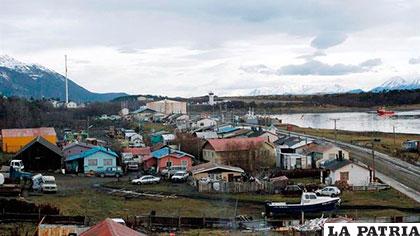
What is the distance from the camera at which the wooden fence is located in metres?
23.1

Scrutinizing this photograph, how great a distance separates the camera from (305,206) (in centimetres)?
1894

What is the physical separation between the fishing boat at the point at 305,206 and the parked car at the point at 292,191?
2.63 meters

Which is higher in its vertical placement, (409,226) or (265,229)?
(409,226)

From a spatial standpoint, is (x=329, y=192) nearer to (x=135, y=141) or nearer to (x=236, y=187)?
(x=236, y=187)

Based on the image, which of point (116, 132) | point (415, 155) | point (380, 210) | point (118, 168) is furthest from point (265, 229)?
point (116, 132)

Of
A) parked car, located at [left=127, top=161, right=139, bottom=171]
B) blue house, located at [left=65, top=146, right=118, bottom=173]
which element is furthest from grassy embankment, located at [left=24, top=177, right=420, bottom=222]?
parked car, located at [left=127, top=161, right=139, bottom=171]

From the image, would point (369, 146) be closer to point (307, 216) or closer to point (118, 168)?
point (118, 168)

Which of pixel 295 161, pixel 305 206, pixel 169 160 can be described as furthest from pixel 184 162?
pixel 305 206

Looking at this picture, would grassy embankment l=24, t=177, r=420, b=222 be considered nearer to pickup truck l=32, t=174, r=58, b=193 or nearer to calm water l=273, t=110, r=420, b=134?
pickup truck l=32, t=174, r=58, b=193

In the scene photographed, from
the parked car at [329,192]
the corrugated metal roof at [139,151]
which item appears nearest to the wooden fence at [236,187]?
the parked car at [329,192]

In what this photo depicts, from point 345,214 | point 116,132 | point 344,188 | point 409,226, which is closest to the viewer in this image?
point 409,226

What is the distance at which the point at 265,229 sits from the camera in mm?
16078

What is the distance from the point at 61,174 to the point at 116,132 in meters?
23.5

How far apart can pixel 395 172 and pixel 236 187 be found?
8670 millimetres
